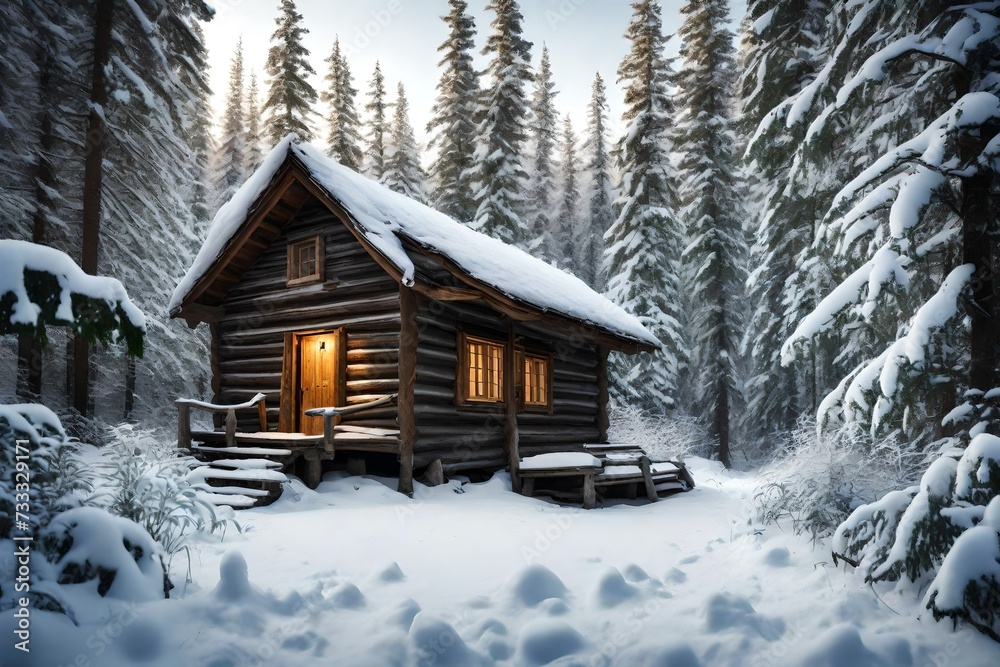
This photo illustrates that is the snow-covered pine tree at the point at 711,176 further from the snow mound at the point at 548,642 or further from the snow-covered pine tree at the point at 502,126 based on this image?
the snow mound at the point at 548,642

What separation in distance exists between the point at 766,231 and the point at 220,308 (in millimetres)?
18027

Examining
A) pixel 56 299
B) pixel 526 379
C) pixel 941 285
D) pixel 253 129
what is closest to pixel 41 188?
pixel 526 379

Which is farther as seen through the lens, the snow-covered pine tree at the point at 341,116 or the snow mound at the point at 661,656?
the snow-covered pine tree at the point at 341,116

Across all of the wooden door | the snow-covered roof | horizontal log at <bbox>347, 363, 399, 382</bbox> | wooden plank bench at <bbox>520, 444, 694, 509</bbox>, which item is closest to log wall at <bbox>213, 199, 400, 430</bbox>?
horizontal log at <bbox>347, 363, 399, 382</bbox>

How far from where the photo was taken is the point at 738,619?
157 inches

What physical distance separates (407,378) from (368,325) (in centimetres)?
160

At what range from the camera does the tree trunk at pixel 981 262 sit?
5.62 meters

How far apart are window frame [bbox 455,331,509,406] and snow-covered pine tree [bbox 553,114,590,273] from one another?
22941 millimetres

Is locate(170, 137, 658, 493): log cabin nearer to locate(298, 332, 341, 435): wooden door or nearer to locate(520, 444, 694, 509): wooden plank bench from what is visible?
locate(298, 332, 341, 435): wooden door

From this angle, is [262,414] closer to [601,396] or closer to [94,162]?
[94,162]

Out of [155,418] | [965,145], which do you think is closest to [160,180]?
[155,418]

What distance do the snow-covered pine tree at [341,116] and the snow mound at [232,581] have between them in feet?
90.4

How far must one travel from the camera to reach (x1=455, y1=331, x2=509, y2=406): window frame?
36.9 feet

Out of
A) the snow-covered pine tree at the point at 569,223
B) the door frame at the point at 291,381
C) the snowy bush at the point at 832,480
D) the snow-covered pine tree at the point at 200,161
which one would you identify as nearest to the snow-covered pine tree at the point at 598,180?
the snow-covered pine tree at the point at 569,223
